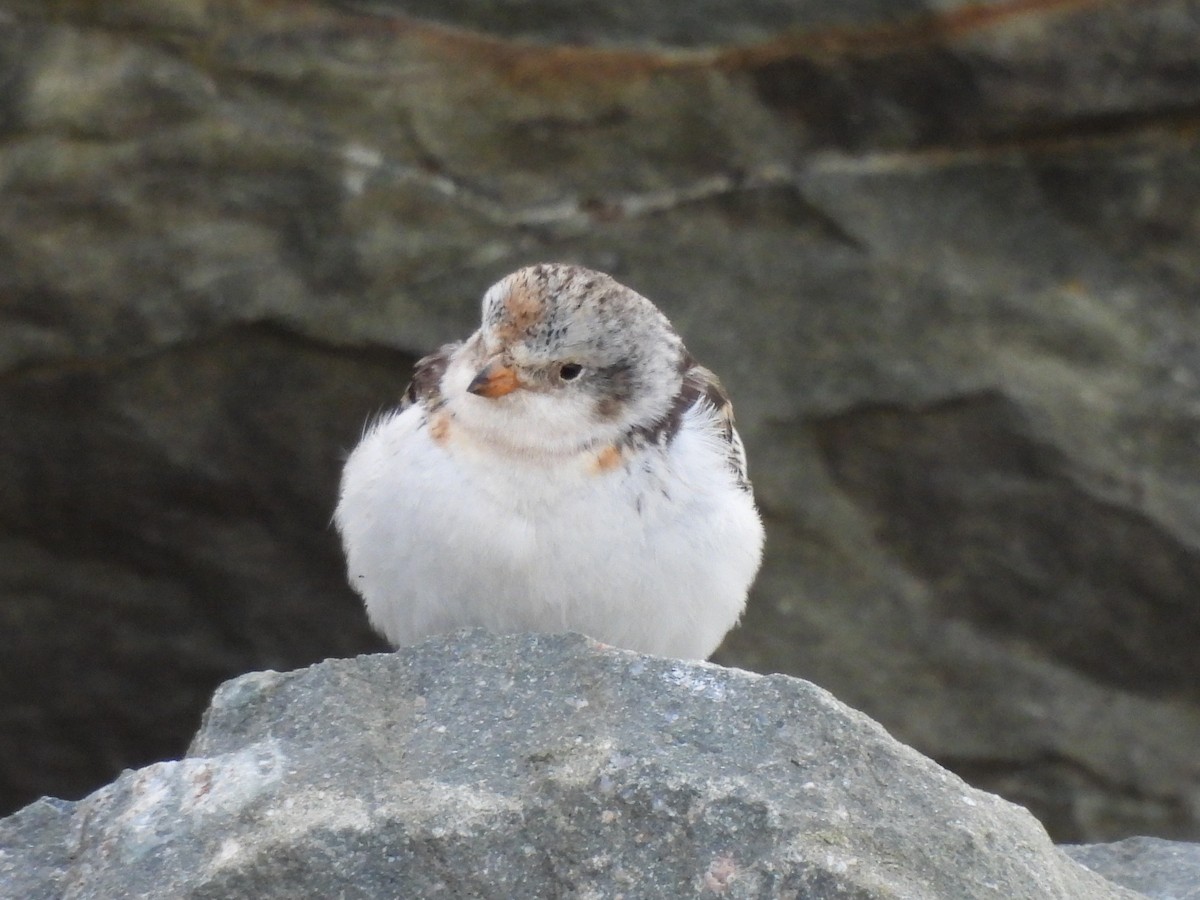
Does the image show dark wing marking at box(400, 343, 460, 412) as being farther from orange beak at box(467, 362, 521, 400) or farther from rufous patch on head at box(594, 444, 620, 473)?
rufous patch on head at box(594, 444, 620, 473)

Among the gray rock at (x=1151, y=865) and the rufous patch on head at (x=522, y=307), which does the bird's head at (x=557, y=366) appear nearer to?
the rufous patch on head at (x=522, y=307)

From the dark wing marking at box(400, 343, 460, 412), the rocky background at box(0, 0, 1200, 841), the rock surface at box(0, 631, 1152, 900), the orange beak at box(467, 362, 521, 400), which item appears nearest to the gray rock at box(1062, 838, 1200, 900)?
the rock surface at box(0, 631, 1152, 900)

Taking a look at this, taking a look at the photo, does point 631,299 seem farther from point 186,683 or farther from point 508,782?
point 186,683

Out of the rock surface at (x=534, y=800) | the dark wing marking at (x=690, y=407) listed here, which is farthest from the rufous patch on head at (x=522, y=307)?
the rock surface at (x=534, y=800)

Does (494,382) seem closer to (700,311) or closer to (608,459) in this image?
(608,459)

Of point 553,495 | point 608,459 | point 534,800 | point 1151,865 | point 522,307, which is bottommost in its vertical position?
point 1151,865

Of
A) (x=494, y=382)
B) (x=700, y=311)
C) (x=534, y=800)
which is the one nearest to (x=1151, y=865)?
(x=534, y=800)

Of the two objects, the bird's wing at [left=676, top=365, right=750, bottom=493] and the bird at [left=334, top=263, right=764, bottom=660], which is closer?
the bird at [left=334, top=263, right=764, bottom=660]
